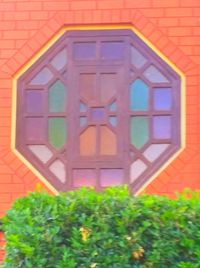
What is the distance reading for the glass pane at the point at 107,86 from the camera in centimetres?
643

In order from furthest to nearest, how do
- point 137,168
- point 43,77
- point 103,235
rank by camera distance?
point 43,77, point 137,168, point 103,235

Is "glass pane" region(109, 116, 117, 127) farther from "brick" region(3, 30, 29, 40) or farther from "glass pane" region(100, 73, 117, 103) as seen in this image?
"brick" region(3, 30, 29, 40)

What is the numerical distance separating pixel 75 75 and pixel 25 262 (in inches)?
109

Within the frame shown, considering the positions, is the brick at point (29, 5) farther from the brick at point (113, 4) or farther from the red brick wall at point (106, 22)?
the brick at point (113, 4)

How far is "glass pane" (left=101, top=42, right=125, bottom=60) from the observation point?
21.3ft

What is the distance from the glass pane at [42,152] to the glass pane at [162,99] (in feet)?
3.63

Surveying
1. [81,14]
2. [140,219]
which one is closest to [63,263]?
[140,219]

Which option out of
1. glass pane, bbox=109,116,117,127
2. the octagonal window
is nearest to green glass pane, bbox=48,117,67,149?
the octagonal window

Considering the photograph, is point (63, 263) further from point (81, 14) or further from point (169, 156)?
point (81, 14)

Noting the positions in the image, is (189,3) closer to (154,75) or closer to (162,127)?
(154,75)

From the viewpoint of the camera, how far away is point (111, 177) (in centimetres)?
635

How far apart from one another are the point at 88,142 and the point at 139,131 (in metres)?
0.50

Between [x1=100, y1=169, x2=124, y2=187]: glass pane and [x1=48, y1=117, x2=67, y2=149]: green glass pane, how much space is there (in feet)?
1.60

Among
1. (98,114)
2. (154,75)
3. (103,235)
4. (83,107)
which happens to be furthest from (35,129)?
(103,235)
